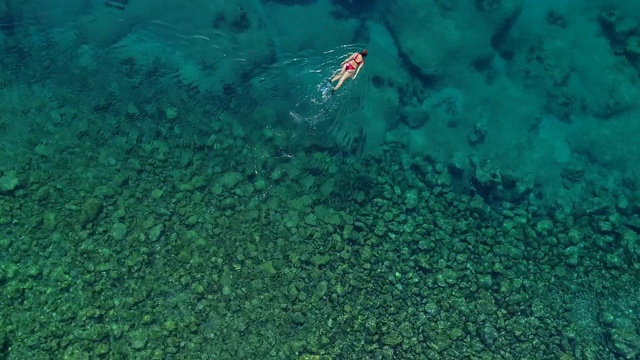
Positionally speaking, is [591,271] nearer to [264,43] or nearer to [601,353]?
[601,353]

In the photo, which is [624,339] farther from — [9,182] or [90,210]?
[9,182]

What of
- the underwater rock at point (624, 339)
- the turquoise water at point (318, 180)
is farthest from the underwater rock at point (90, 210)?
the underwater rock at point (624, 339)

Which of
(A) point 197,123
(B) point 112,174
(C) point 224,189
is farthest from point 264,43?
(B) point 112,174

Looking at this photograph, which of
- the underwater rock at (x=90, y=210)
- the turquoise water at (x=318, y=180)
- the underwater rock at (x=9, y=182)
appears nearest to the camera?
the turquoise water at (x=318, y=180)

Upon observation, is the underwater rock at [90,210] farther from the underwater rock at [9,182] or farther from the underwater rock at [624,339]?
the underwater rock at [624,339]

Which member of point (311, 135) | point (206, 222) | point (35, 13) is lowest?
point (206, 222)

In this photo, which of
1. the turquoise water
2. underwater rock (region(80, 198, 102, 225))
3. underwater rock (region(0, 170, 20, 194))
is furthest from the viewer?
underwater rock (region(0, 170, 20, 194))

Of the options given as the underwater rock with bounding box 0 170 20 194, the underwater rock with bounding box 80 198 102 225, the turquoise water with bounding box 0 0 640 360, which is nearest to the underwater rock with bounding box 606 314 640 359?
the turquoise water with bounding box 0 0 640 360

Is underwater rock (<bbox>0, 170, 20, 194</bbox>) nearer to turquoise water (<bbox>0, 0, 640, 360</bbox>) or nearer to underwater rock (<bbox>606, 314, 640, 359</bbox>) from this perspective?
turquoise water (<bbox>0, 0, 640, 360</bbox>)
